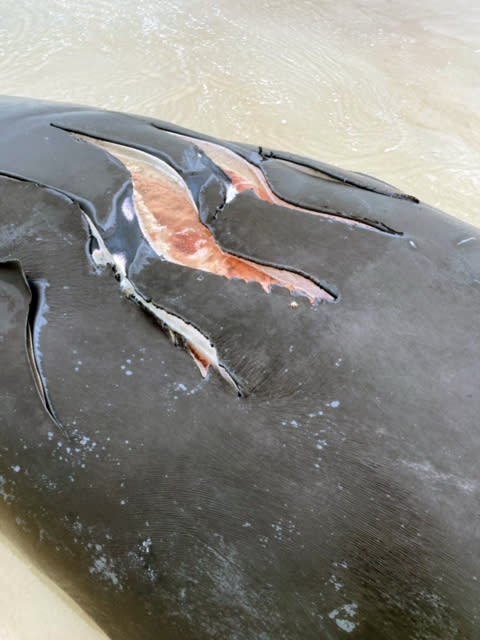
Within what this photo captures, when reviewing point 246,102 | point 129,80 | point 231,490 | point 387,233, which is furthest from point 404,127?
point 231,490

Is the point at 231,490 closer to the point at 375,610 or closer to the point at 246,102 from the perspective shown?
the point at 375,610

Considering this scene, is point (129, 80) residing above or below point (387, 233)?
below

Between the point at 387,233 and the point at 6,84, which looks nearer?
the point at 387,233

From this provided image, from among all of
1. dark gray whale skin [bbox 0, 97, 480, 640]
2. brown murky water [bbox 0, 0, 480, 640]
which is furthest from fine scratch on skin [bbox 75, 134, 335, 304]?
brown murky water [bbox 0, 0, 480, 640]

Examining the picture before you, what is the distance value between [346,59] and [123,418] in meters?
3.32

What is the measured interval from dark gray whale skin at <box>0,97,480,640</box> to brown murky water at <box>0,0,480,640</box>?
1.63 metres

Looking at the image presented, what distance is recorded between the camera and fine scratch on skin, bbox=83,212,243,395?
1.08 m

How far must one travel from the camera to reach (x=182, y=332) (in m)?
1.13

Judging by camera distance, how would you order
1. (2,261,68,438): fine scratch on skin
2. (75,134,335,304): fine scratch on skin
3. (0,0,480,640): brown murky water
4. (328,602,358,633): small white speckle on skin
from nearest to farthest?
1. (328,602,358,633): small white speckle on skin
2. (2,261,68,438): fine scratch on skin
3. (75,134,335,304): fine scratch on skin
4. (0,0,480,640): brown murky water

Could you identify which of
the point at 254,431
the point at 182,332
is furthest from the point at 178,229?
the point at 254,431

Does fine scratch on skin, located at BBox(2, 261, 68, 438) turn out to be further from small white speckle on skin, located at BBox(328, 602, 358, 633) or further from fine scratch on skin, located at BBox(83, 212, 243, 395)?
small white speckle on skin, located at BBox(328, 602, 358, 633)

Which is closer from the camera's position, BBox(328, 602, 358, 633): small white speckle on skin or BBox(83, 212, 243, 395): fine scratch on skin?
BBox(328, 602, 358, 633): small white speckle on skin

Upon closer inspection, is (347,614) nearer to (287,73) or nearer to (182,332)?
(182,332)

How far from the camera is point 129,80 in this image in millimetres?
3402
